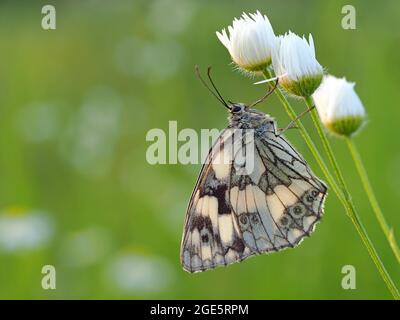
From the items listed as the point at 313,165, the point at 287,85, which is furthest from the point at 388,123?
the point at 287,85

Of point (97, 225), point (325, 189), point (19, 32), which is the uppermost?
point (19, 32)

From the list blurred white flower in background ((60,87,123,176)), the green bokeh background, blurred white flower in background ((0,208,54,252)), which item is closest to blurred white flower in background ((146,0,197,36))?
the green bokeh background

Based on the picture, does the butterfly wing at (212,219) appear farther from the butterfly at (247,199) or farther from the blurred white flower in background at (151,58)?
the blurred white flower in background at (151,58)

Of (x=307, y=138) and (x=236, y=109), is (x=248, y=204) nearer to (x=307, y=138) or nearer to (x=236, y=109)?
(x=236, y=109)

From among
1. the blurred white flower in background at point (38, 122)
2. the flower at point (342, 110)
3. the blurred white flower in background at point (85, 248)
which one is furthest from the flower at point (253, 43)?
the blurred white flower in background at point (38, 122)
